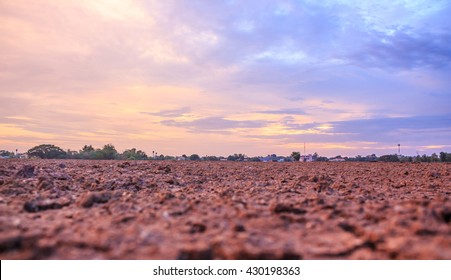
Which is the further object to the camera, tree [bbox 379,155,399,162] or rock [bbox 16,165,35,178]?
tree [bbox 379,155,399,162]

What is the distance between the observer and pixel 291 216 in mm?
4371

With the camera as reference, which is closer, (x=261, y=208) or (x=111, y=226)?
(x=111, y=226)

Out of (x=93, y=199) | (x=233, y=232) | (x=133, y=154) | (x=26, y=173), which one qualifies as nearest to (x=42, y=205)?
(x=93, y=199)

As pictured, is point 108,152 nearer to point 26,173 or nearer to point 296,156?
point 296,156

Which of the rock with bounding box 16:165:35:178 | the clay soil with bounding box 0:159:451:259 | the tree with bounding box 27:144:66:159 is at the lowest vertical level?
the clay soil with bounding box 0:159:451:259

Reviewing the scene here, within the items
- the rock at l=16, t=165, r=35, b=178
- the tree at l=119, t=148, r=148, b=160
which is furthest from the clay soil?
the tree at l=119, t=148, r=148, b=160

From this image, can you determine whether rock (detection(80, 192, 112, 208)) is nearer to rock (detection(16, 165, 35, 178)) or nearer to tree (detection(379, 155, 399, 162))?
rock (detection(16, 165, 35, 178))

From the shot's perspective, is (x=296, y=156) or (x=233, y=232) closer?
(x=233, y=232)

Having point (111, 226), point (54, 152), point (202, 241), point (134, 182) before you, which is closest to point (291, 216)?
point (202, 241)

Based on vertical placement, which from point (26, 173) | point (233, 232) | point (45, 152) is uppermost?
point (45, 152)

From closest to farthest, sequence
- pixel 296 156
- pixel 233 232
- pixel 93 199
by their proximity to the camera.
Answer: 1. pixel 233 232
2. pixel 93 199
3. pixel 296 156

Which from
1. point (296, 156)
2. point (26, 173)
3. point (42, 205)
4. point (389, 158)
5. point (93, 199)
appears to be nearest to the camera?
point (42, 205)

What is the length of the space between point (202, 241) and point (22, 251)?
5.45ft
